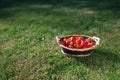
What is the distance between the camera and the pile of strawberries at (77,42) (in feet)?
19.0

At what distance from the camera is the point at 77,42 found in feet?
19.4

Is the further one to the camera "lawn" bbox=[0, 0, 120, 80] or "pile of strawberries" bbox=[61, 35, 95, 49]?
"pile of strawberries" bbox=[61, 35, 95, 49]

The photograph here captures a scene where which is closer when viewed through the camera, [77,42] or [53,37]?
[77,42]

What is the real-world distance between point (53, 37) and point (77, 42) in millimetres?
1544

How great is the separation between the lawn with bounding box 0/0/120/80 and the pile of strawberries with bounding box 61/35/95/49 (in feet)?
1.15

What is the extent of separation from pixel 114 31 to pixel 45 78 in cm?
329

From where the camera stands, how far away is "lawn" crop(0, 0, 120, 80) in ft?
18.0

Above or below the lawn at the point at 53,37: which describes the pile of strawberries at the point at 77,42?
above

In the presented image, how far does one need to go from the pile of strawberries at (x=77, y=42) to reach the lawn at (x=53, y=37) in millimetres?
350

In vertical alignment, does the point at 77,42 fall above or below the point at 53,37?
above

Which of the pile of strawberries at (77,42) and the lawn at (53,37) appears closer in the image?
the lawn at (53,37)

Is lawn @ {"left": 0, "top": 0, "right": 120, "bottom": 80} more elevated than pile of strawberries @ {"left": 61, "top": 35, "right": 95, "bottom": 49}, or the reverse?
pile of strawberries @ {"left": 61, "top": 35, "right": 95, "bottom": 49}

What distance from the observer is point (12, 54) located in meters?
6.36

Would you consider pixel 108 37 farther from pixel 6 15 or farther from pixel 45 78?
pixel 6 15
